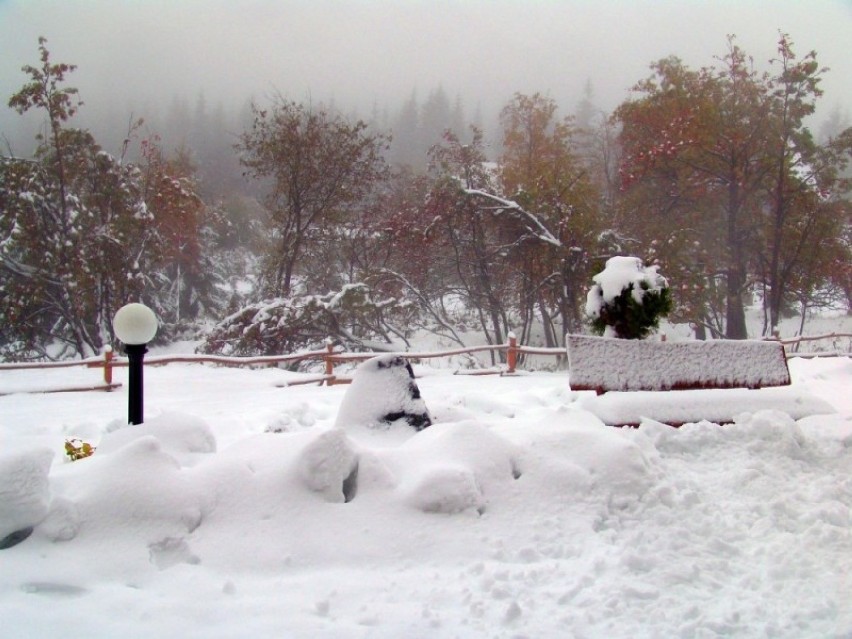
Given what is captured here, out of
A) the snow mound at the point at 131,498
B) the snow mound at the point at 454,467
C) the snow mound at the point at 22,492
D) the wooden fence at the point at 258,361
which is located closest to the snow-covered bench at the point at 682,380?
the snow mound at the point at 454,467

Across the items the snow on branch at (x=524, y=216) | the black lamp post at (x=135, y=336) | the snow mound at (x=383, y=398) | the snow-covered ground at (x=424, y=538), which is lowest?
the snow-covered ground at (x=424, y=538)

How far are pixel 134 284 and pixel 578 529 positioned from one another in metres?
16.3

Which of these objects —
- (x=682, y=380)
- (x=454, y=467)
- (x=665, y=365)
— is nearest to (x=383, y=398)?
(x=454, y=467)

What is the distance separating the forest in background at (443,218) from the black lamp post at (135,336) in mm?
10243

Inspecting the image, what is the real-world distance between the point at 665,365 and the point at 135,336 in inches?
210

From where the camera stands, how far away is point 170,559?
2340 mm

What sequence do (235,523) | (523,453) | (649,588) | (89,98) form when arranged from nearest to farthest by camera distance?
(649,588) < (235,523) < (523,453) < (89,98)

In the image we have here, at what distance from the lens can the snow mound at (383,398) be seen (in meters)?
3.88

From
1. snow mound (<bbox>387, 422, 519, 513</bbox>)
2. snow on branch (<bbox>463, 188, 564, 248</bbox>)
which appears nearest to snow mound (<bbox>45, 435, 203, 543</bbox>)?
snow mound (<bbox>387, 422, 519, 513</bbox>)

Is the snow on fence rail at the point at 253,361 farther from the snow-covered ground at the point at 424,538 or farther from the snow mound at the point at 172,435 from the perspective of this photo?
the snow-covered ground at the point at 424,538

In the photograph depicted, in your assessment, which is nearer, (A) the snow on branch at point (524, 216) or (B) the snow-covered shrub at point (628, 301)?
(B) the snow-covered shrub at point (628, 301)

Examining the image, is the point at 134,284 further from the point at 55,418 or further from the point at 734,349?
the point at 734,349

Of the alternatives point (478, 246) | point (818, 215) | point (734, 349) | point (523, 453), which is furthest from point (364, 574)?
point (818, 215)

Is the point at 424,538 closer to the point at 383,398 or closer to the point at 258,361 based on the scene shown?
the point at 383,398
